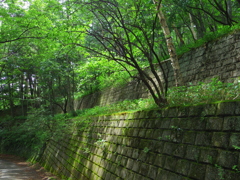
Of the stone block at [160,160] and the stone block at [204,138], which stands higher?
the stone block at [204,138]

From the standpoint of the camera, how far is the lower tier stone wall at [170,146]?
7.64ft

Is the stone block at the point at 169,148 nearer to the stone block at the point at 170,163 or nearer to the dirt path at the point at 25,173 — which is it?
the stone block at the point at 170,163

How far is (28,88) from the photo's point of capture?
27312 mm

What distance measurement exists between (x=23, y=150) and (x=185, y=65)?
18.2 metres

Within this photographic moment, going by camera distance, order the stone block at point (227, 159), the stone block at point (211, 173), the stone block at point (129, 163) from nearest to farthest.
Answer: the stone block at point (227, 159) < the stone block at point (211, 173) < the stone block at point (129, 163)

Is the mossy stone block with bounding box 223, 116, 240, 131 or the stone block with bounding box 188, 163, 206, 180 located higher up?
the mossy stone block with bounding box 223, 116, 240, 131

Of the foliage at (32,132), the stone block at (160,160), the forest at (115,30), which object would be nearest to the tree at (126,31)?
the forest at (115,30)

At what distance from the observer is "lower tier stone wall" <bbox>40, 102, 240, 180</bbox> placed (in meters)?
2.33

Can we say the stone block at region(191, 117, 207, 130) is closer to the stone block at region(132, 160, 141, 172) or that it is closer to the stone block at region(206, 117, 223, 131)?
the stone block at region(206, 117, 223, 131)

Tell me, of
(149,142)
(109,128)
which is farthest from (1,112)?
(149,142)

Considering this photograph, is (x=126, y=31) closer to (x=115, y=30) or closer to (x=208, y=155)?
(x=115, y=30)

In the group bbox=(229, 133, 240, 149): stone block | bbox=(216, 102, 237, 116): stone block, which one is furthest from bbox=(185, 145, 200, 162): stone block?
bbox=(216, 102, 237, 116): stone block

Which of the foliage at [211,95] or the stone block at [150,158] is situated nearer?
the foliage at [211,95]

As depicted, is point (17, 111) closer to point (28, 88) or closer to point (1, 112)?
point (1, 112)
